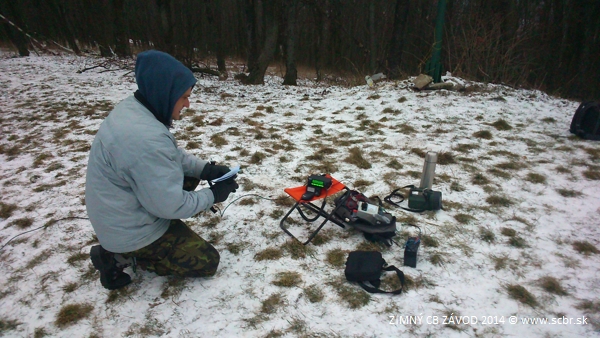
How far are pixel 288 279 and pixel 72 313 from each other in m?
1.42

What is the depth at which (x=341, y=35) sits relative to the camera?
54.3 feet

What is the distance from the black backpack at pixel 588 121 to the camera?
4.35 meters

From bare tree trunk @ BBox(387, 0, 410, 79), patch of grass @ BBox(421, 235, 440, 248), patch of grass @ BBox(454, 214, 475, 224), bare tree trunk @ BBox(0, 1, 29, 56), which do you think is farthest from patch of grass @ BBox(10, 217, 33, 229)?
bare tree trunk @ BBox(0, 1, 29, 56)

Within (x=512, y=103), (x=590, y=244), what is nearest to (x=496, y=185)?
(x=590, y=244)

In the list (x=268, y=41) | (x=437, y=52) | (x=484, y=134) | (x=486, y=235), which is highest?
(x=268, y=41)

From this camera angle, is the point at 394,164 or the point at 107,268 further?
the point at 394,164

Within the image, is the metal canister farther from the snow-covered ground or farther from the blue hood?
the blue hood

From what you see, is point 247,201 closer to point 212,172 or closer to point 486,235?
point 212,172

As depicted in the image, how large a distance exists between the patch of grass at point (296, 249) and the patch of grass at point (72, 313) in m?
1.41

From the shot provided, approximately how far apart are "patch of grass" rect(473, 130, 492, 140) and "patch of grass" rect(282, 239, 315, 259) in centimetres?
354

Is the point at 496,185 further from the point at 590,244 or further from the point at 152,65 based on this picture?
the point at 152,65

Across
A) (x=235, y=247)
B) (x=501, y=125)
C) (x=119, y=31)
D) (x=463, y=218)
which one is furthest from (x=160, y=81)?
(x=119, y=31)

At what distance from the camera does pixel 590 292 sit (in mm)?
2170

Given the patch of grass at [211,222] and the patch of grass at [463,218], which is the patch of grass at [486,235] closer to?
the patch of grass at [463,218]
